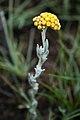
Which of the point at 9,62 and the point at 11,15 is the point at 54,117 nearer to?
the point at 9,62

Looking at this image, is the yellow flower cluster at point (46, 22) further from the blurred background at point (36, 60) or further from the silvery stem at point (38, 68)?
the blurred background at point (36, 60)

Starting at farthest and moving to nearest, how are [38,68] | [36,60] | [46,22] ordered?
[36,60] < [38,68] < [46,22]

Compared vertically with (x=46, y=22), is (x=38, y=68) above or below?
below


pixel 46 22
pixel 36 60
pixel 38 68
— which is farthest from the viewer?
pixel 36 60

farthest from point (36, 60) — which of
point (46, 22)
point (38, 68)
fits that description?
point (46, 22)

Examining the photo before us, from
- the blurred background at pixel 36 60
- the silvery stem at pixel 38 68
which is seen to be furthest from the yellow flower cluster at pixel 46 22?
the blurred background at pixel 36 60

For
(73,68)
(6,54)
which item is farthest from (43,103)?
(6,54)

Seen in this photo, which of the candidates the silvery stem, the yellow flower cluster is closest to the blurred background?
the silvery stem

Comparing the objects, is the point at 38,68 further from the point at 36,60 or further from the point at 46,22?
the point at 36,60

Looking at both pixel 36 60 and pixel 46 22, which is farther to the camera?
pixel 36 60
